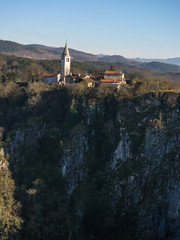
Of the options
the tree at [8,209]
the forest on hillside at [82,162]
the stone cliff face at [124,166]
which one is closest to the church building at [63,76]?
the forest on hillside at [82,162]

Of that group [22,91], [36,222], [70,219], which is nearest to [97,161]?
[70,219]

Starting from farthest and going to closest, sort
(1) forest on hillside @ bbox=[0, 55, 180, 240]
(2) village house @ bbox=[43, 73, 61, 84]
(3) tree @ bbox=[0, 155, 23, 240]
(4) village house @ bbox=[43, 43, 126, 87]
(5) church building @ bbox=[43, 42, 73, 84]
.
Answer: (2) village house @ bbox=[43, 73, 61, 84], (5) church building @ bbox=[43, 42, 73, 84], (4) village house @ bbox=[43, 43, 126, 87], (1) forest on hillside @ bbox=[0, 55, 180, 240], (3) tree @ bbox=[0, 155, 23, 240]

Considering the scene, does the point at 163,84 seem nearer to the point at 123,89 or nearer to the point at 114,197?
the point at 123,89

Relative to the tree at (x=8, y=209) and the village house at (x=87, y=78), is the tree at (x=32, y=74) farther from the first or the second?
the tree at (x=8, y=209)

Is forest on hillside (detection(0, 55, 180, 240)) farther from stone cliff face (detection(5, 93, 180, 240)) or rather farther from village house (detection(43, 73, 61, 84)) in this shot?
village house (detection(43, 73, 61, 84))

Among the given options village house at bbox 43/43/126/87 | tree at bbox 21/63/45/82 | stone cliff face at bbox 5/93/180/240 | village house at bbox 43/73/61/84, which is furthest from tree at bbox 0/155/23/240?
tree at bbox 21/63/45/82

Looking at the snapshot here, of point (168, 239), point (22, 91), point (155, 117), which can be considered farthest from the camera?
point (22, 91)
